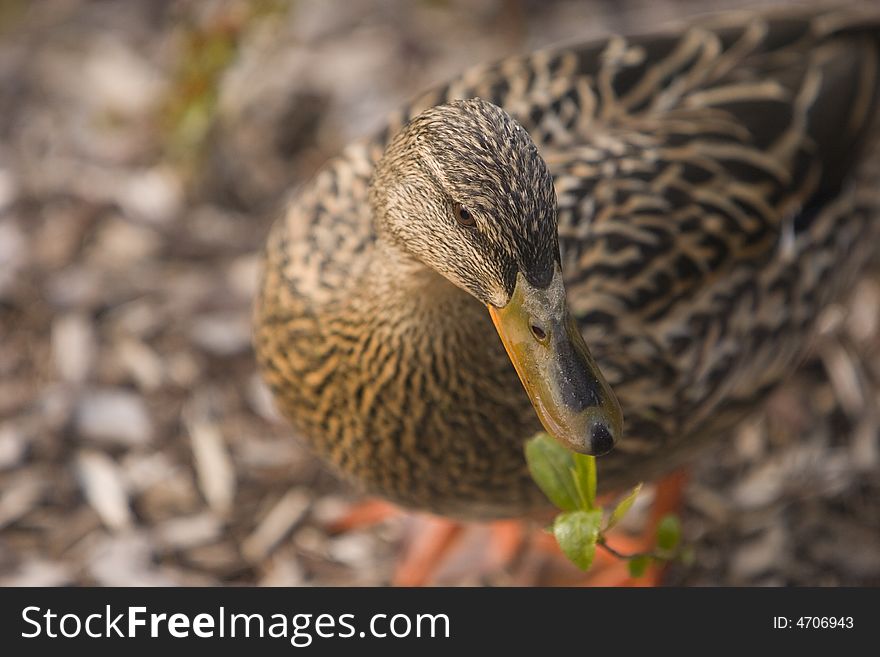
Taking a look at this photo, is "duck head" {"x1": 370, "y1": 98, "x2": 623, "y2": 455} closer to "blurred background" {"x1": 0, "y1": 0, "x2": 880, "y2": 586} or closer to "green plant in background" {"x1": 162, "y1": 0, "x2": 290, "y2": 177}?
"blurred background" {"x1": 0, "y1": 0, "x2": 880, "y2": 586}

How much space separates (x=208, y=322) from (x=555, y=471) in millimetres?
1843

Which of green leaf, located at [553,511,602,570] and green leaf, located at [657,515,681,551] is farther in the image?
green leaf, located at [657,515,681,551]

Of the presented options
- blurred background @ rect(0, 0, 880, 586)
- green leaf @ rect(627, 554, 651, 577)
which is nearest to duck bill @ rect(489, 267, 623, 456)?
green leaf @ rect(627, 554, 651, 577)

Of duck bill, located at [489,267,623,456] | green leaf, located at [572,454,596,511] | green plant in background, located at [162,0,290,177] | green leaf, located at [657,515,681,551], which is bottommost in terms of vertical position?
green leaf, located at [657,515,681,551]

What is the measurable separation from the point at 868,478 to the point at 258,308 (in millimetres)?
1785

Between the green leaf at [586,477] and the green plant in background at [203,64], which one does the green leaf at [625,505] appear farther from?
the green plant in background at [203,64]

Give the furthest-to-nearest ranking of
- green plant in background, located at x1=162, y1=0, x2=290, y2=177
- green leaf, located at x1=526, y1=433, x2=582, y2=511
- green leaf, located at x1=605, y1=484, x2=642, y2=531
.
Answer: green plant in background, located at x1=162, y1=0, x2=290, y2=177, green leaf, located at x1=526, y1=433, x2=582, y2=511, green leaf, located at x1=605, y1=484, x2=642, y2=531

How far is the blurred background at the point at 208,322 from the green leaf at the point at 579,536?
1298 mm

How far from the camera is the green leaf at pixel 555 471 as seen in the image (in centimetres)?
201

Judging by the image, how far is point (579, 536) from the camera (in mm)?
1916

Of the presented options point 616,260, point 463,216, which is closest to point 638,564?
point 616,260

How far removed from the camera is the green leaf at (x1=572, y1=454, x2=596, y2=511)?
199 cm
